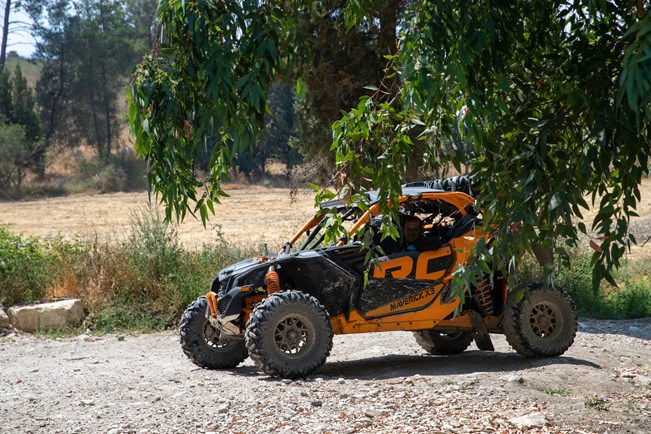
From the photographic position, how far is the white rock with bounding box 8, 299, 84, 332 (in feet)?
40.4

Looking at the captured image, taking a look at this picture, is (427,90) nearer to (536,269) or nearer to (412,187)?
(412,187)

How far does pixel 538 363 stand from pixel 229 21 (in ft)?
18.1

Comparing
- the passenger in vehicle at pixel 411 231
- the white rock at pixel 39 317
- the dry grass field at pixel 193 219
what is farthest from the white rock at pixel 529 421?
the dry grass field at pixel 193 219

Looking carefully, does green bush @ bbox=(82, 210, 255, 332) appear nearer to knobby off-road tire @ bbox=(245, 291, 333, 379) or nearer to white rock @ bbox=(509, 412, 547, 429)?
knobby off-road tire @ bbox=(245, 291, 333, 379)

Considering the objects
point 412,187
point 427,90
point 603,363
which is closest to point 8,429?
point 427,90

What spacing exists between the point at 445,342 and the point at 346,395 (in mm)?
3058

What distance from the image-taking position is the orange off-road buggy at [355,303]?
861 cm

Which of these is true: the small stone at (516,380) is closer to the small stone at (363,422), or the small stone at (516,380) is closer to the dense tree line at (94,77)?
the small stone at (363,422)

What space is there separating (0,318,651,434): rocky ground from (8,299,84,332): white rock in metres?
1.76

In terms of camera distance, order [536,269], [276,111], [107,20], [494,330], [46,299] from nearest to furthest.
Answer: [494,330]
[46,299]
[536,269]
[276,111]
[107,20]

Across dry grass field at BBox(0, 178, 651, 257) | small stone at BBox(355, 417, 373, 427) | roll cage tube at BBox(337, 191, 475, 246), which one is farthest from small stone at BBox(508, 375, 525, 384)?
dry grass field at BBox(0, 178, 651, 257)

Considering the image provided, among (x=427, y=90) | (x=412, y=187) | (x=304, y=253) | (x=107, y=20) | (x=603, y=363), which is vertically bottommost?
(x=603, y=363)

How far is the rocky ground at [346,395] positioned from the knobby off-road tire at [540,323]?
0.15 meters

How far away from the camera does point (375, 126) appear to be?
6223 millimetres
